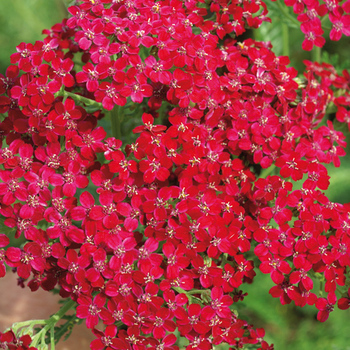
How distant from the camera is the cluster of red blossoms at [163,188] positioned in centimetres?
82

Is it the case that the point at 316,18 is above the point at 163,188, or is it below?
above

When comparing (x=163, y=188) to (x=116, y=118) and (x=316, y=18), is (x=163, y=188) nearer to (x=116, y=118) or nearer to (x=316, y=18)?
(x=116, y=118)

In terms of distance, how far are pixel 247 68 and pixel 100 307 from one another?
57 centimetres

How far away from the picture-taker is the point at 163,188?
84 centimetres

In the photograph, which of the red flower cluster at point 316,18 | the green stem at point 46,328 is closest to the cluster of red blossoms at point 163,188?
the green stem at point 46,328

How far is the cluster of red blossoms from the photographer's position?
2.70 feet

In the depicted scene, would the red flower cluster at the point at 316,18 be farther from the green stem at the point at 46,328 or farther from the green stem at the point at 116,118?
the green stem at the point at 46,328

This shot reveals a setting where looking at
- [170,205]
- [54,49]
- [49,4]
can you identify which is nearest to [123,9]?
[54,49]

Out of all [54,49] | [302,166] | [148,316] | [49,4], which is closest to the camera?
[148,316]

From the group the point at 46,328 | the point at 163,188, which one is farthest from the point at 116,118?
the point at 46,328

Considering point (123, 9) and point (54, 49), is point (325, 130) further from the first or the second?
point (54, 49)

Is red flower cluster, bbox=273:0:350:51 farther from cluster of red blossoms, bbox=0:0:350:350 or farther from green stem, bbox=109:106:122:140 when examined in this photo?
green stem, bbox=109:106:122:140

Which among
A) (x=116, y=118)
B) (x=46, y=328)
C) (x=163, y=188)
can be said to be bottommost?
(x=46, y=328)

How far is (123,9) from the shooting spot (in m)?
0.94
